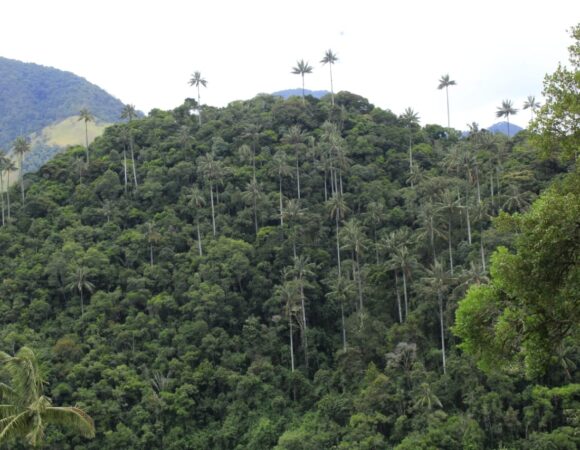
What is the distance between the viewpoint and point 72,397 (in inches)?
2469

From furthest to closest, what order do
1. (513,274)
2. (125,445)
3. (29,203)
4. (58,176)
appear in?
(58,176) → (29,203) → (125,445) → (513,274)

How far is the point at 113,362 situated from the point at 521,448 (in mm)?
37523

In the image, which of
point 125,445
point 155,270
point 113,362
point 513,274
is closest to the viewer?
point 513,274

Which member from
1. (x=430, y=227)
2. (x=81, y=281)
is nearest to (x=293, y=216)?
(x=430, y=227)

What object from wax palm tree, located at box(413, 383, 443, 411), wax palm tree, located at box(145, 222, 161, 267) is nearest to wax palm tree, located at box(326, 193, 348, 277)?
wax palm tree, located at box(145, 222, 161, 267)

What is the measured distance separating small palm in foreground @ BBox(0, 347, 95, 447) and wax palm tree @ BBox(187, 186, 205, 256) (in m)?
63.7

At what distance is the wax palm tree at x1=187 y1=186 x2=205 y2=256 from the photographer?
259ft

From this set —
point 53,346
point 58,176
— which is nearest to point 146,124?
point 58,176

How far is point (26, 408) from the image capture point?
13633 mm

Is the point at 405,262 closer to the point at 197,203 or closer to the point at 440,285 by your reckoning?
the point at 440,285

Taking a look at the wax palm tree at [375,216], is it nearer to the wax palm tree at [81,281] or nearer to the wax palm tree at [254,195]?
the wax palm tree at [254,195]

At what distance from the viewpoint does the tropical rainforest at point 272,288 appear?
58188 millimetres

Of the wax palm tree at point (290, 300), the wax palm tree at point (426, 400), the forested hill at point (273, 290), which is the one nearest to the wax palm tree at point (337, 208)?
the forested hill at point (273, 290)

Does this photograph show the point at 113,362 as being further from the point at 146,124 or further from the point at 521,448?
the point at 146,124
